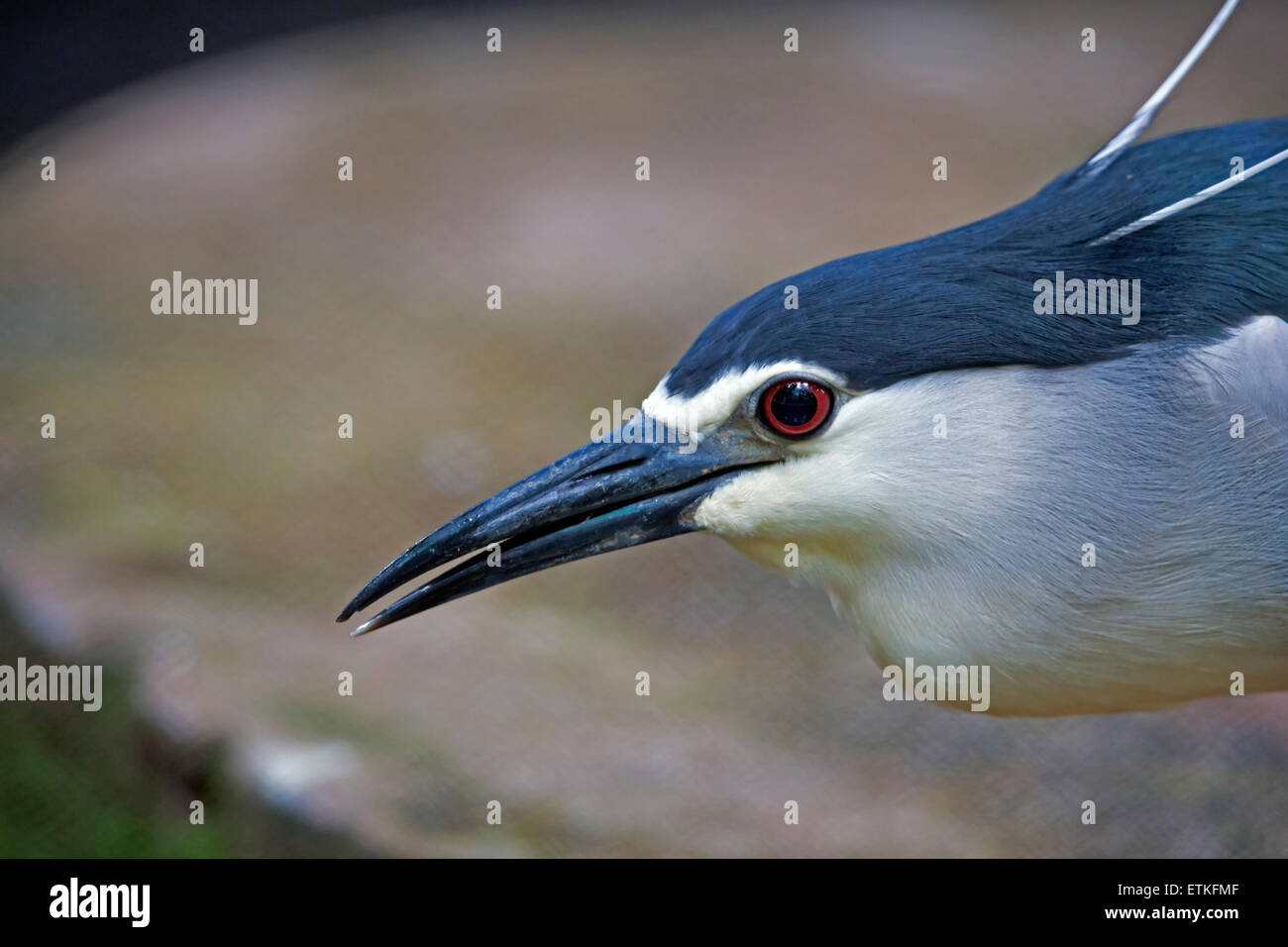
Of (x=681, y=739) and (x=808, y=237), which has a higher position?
(x=808, y=237)

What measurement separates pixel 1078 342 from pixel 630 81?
4987 millimetres

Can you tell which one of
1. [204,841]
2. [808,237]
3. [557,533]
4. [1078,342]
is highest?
[808,237]

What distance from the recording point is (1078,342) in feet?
6.11

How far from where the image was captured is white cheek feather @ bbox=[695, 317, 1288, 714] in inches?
73.2

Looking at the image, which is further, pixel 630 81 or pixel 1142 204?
pixel 630 81

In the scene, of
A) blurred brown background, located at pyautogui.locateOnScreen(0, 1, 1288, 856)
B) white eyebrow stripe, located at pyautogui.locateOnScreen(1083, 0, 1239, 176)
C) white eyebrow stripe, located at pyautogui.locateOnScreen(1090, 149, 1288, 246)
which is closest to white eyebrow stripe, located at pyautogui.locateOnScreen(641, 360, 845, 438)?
white eyebrow stripe, located at pyautogui.locateOnScreen(1090, 149, 1288, 246)

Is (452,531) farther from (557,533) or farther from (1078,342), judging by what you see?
(1078,342)

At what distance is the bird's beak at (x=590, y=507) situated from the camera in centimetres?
201

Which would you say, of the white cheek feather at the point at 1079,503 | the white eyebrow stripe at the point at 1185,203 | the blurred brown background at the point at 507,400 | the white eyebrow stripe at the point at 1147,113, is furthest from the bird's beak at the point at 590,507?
the blurred brown background at the point at 507,400

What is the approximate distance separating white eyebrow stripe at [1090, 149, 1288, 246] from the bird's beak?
1.98 ft

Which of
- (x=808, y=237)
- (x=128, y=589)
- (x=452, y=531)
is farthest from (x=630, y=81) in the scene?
(x=452, y=531)

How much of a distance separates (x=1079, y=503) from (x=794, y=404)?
433mm

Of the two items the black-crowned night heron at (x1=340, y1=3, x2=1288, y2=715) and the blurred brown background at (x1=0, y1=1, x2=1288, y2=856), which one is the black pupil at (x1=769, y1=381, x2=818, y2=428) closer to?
the black-crowned night heron at (x1=340, y1=3, x2=1288, y2=715)

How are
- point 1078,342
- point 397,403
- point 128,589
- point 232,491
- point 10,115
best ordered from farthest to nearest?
point 10,115, point 397,403, point 232,491, point 128,589, point 1078,342
